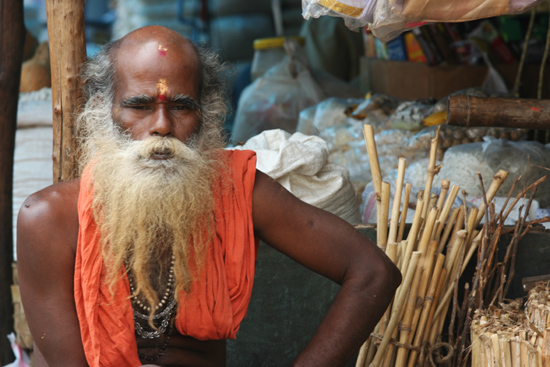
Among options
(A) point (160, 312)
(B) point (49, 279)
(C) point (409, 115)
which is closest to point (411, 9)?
(A) point (160, 312)

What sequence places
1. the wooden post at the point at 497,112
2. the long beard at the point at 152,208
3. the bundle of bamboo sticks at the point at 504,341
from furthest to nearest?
the wooden post at the point at 497,112, the long beard at the point at 152,208, the bundle of bamboo sticks at the point at 504,341

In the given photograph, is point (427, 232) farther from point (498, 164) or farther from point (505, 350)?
point (498, 164)

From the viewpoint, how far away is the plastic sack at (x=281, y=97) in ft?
15.2

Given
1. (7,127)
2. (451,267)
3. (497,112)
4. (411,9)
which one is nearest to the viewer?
(411,9)

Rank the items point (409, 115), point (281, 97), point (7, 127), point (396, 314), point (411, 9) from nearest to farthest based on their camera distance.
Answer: point (411, 9), point (396, 314), point (7, 127), point (409, 115), point (281, 97)

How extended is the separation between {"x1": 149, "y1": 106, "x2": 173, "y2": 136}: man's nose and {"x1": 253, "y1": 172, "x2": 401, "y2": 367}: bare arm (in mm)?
324

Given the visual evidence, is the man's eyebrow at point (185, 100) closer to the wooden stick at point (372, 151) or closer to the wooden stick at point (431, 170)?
the wooden stick at point (372, 151)

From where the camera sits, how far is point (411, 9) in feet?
6.20

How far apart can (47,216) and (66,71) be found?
0.70 m

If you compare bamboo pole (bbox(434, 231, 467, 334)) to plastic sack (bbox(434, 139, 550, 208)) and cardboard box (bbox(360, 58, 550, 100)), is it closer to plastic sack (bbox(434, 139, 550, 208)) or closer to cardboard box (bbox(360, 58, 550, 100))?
plastic sack (bbox(434, 139, 550, 208))

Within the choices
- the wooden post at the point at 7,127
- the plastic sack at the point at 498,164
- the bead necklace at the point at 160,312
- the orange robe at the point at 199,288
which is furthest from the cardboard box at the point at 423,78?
the bead necklace at the point at 160,312

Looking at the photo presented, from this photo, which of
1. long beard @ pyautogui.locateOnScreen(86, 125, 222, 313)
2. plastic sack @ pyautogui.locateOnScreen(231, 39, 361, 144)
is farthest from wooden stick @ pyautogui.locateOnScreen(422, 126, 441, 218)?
plastic sack @ pyautogui.locateOnScreen(231, 39, 361, 144)

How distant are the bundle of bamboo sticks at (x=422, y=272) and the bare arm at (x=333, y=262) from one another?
352 mm

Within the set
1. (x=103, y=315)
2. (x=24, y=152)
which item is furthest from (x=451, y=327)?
(x=24, y=152)
